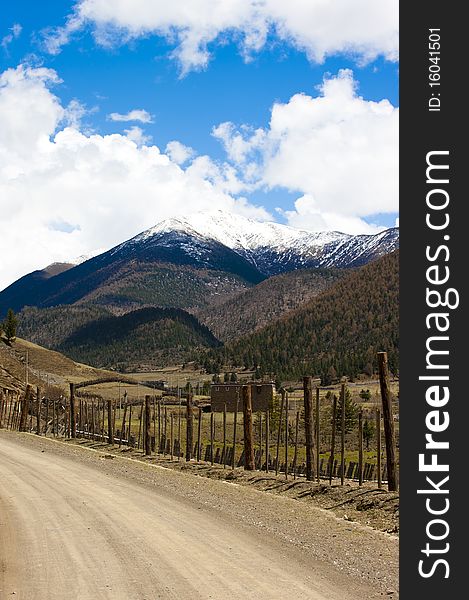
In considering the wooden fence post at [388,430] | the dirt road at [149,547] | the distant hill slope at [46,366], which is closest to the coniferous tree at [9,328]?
the distant hill slope at [46,366]

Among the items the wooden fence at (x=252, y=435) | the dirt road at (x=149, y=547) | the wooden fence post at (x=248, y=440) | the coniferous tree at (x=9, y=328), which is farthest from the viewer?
the coniferous tree at (x=9, y=328)

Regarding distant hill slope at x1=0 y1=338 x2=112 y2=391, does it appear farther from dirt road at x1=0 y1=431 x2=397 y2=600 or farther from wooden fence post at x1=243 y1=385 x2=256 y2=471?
dirt road at x1=0 y1=431 x2=397 y2=600

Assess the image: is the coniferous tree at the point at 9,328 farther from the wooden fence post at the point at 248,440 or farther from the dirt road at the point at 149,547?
the dirt road at the point at 149,547

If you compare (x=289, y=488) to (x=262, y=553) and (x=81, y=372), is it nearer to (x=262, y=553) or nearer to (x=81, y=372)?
(x=262, y=553)

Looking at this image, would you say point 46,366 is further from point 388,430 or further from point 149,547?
point 149,547

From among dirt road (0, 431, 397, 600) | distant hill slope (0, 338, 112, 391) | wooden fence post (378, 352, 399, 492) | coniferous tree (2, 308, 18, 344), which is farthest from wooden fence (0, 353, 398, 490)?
coniferous tree (2, 308, 18, 344)

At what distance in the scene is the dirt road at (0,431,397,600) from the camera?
1049cm

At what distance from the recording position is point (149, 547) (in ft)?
42.9

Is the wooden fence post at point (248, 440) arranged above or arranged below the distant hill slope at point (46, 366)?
below

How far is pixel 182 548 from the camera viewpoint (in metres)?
13.1

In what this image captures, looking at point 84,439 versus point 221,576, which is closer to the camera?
point 221,576

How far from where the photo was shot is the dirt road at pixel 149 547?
1049cm

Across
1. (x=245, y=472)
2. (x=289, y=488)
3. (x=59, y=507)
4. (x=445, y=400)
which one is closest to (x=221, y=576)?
(x=445, y=400)

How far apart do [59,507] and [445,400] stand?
32.5 feet
